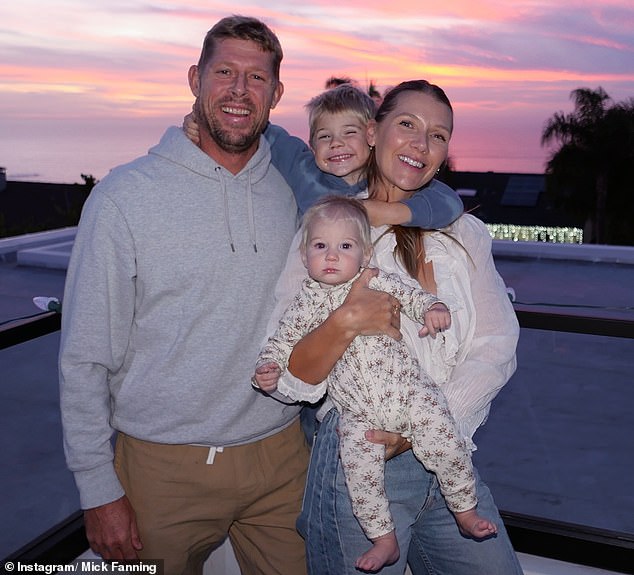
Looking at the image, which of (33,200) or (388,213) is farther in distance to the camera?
(33,200)

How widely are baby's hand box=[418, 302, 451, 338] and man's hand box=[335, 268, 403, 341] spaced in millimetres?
120

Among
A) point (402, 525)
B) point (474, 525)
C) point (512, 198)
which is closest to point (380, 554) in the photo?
point (402, 525)

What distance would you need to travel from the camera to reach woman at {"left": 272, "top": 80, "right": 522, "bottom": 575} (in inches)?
102

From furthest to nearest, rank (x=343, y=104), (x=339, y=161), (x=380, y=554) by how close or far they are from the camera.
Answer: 1. (x=343, y=104)
2. (x=339, y=161)
3. (x=380, y=554)

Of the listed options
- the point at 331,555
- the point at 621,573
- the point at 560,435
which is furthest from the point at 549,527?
the point at 560,435

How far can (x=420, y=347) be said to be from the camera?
2.72 m

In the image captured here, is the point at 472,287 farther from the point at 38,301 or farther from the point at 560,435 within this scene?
the point at 560,435

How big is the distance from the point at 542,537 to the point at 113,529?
6.13 ft

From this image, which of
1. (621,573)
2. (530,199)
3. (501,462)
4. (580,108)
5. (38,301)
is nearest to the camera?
(621,573)

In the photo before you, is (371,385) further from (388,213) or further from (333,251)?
(388,213)

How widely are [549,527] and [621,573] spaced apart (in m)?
0.35

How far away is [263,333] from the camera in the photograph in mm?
2879

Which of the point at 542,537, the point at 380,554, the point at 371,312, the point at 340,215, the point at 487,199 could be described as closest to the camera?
the point at 380,554

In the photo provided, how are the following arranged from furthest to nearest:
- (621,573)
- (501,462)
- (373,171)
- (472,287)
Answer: (501,462) < (621,573) < (373,171) < (472,287)
